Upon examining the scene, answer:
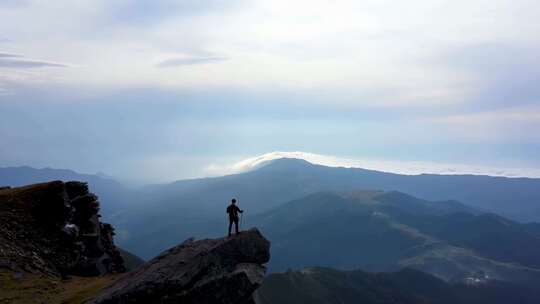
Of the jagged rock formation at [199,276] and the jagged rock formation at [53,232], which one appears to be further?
the jagged rock formation at [53,232]

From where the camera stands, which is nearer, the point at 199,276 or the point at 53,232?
the point at 199,276

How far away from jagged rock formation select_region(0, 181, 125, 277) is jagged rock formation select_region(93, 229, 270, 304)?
15.0 m

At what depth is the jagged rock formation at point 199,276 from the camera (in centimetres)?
4203

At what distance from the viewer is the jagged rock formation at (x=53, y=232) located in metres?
A: 55.7

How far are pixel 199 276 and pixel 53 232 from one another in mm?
26807

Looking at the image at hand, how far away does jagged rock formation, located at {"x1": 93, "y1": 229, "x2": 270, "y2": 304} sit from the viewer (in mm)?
42031

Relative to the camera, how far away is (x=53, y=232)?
202 ft

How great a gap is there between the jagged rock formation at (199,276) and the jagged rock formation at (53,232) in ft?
49.1

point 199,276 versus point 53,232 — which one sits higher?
point 53,232

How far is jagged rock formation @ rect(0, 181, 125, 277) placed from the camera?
5569 centimetres

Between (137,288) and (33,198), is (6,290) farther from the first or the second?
Answer: (33,198)

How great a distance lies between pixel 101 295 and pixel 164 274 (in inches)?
224

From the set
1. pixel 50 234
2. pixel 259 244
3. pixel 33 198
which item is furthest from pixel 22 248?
pixel 259 244

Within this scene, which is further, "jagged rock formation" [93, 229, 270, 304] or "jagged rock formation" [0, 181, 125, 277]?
"jagged rock formation" [0, 181, 125, 277]
